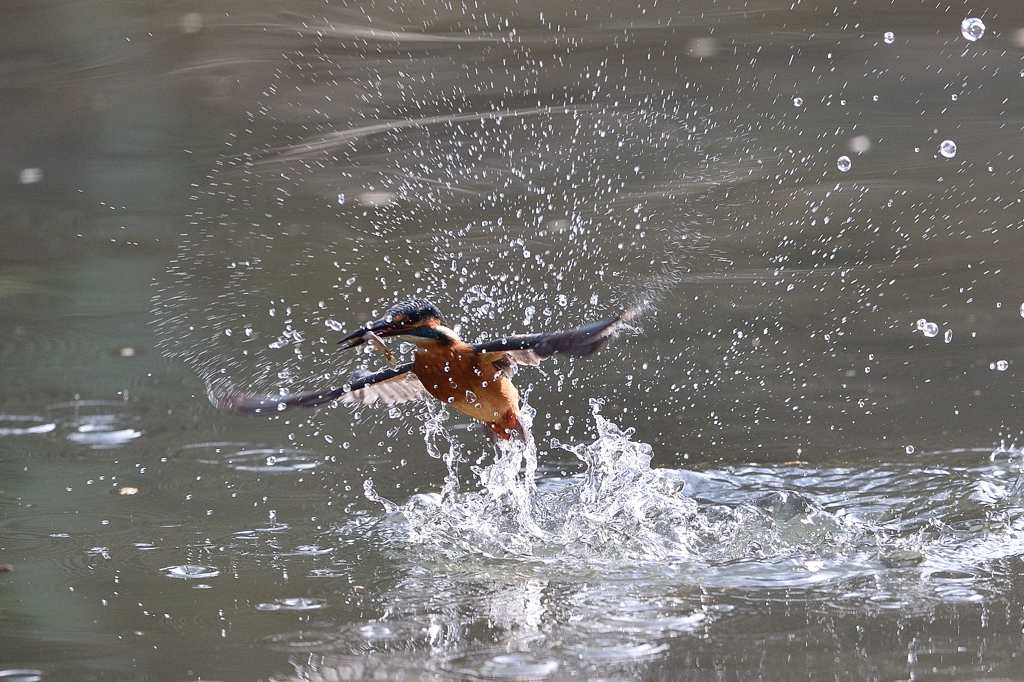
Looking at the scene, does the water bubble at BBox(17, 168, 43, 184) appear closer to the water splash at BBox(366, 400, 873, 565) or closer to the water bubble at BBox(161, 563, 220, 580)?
the water splash at BBox(366, 400, 873, 565)

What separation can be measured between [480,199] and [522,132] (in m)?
0.35

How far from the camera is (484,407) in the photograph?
2520mm

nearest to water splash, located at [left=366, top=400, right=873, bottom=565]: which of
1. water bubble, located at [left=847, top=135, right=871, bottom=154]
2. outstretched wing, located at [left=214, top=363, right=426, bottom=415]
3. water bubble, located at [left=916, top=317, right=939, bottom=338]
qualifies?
outstretched wing, located at [left=214, top=363, right=426, bottom=415]

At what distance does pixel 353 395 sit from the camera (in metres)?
2.76

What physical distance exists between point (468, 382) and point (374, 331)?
1.04 feet

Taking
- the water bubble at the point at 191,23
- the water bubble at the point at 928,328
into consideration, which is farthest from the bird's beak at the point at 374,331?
the water bubble at the point at 191,23

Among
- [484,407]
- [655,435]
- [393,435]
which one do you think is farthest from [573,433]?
[484,407]

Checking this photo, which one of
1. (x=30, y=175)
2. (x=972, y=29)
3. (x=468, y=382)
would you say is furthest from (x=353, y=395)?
(x=972, y=29)

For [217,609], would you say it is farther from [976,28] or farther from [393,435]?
[976,28]

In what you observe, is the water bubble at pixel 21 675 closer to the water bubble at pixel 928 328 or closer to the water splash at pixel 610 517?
the water splash at pixel 610 517

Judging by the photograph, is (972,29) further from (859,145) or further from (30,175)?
(30,175)

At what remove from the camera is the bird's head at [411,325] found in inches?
86.9

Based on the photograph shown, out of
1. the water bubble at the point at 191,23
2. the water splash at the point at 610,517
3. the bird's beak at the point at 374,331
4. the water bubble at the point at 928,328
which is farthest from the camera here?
the water bubble at the point at 191,23

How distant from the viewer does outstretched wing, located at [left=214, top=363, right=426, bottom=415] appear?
223 cm
